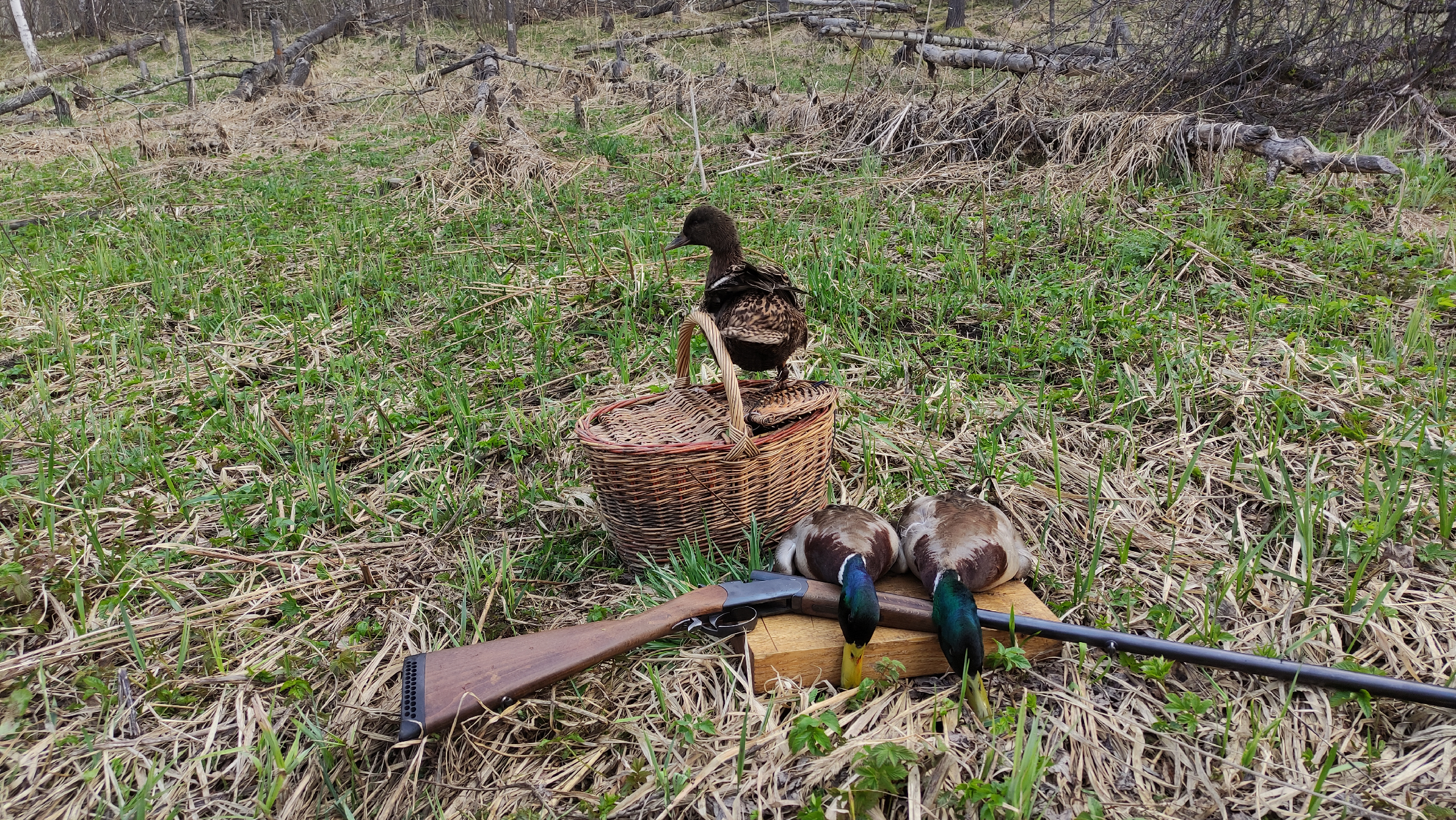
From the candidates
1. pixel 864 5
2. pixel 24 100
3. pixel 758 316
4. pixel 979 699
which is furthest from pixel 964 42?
pixel 24 100

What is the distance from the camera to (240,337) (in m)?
4.49

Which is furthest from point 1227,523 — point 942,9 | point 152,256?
point 942,9

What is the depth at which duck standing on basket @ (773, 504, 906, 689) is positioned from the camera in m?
2.04

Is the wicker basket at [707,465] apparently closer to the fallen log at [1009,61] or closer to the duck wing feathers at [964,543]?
the duck wing feathers at [964,543]

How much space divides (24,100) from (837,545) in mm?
15692

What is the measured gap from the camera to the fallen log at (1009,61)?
7.92 meters

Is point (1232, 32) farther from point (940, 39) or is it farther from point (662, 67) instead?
point (662, 67)

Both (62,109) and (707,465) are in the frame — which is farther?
(62,109)

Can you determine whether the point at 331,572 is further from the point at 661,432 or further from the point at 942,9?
the point at 942,9

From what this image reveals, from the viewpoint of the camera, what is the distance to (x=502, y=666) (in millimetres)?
1955

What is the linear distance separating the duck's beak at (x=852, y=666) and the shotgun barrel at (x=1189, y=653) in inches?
5.2

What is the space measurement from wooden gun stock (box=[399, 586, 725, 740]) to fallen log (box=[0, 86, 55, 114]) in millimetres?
14887

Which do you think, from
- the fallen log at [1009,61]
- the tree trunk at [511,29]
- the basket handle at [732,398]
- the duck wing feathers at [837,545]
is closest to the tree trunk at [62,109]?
the tree trunk at [511,29]

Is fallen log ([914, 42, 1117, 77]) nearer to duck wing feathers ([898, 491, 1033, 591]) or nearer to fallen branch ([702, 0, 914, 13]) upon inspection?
duck wing feathers ([898, 491, 1033, 591])
